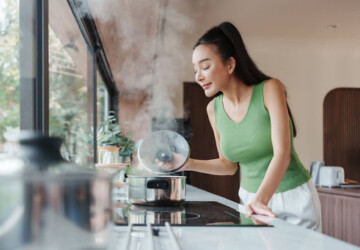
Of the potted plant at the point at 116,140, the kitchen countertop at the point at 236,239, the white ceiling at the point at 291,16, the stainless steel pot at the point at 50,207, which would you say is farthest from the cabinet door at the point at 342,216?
the stainless steel pot at the point at 50,207

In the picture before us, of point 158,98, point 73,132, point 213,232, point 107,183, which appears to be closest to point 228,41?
point 213,232

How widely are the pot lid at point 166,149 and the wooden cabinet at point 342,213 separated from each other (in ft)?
6.79

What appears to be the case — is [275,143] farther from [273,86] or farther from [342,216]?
[342,216]

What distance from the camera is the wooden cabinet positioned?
3.15 m

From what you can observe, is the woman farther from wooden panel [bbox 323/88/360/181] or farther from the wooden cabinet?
wooden panel [bbox 323/88/360/181]

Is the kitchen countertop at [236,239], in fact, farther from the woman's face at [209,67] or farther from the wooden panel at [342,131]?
the wooden panel at [342,131]

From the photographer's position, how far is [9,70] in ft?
4.60

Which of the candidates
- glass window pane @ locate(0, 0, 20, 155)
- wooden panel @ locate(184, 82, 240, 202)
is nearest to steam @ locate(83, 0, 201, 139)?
wooden panel @ locate(184, 82, 240, 202)

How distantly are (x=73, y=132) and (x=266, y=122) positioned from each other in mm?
1499

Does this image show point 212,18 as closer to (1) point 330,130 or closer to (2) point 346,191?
(2) point 346,191

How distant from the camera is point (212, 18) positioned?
4.45m

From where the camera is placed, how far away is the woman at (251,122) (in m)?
1.43

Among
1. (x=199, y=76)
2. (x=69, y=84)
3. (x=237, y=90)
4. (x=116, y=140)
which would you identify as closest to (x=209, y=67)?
(x=199, y=76)

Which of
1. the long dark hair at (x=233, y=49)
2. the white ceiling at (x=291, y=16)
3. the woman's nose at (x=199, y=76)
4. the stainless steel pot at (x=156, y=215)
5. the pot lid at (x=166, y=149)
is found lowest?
the stainless steel pot at (x=156, y=215)
